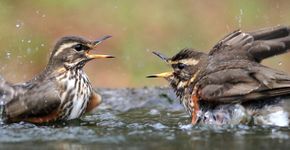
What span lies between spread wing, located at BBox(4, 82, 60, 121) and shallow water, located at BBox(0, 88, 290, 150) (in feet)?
0.93

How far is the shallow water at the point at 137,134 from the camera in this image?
→ 8.90 m

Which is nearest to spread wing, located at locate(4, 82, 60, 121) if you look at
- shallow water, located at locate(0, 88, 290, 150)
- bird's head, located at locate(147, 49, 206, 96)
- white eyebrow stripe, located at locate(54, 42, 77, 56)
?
shallow water, located at locate(0, 88, 290, 150)

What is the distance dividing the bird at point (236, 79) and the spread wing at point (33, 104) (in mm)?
1668

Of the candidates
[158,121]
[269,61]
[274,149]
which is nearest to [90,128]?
[158,121]

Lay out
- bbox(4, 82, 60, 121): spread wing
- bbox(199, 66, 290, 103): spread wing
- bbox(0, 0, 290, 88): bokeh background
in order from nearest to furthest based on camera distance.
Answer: bbox(199, 66, 290, 103): spread wing
bbox(4, 82, 60, 121): spread wing
bbox(0, 0, 290, 88): bokeh background

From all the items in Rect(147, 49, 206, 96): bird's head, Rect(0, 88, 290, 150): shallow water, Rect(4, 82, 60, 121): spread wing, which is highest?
Rect(147, 49, 206, 96): bird's head

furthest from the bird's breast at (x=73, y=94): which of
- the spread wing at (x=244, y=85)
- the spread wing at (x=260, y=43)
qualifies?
the spread wing at (x=260, y=43)

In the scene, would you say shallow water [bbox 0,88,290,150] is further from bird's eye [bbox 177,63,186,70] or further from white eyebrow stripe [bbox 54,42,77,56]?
white eyebrow stripe [bbox 54,42,77,56]

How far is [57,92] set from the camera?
1160cm

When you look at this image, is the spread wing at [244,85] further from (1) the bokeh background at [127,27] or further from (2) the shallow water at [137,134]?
(1) the bokeh background at [127,27]

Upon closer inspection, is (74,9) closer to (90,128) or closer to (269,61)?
(269,61)

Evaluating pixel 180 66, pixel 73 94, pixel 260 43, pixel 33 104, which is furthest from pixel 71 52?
pixel 260 43

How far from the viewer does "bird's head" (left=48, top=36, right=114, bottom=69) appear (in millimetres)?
12086

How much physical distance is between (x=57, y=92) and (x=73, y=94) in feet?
0.75
